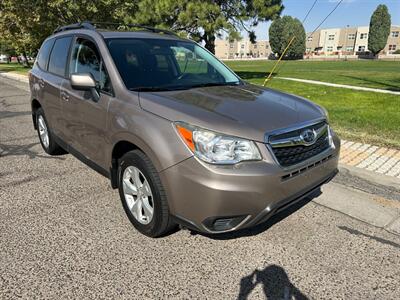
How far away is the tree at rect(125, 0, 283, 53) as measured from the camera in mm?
13695

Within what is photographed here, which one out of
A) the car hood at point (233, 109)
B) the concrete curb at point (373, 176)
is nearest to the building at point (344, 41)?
the concrete curb at point (373, 176)

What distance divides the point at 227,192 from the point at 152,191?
683 millimetres

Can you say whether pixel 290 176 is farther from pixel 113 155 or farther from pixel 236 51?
pixel 236 51

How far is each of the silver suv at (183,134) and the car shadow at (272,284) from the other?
425 millimetres

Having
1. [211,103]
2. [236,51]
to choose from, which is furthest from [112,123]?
[236,51]

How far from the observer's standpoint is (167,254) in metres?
2.96

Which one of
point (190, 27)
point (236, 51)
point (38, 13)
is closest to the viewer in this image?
point (190, 27)

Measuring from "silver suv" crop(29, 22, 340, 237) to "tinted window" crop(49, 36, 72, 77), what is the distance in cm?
6

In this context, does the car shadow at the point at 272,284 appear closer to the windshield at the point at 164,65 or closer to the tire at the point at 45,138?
the windshield at the point at 164,65

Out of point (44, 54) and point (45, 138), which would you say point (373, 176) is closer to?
point (45, 138)

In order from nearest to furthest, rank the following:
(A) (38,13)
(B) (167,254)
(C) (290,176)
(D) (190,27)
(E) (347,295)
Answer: (E) (347,295) < (C) (290,176) < (B) (167,254) < (D) (190,27) < (A) (38,13)

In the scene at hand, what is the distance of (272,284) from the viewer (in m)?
2.62

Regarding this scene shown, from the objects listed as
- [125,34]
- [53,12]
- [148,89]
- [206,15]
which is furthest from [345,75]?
[148,89]

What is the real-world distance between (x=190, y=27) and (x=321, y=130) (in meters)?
12.6
